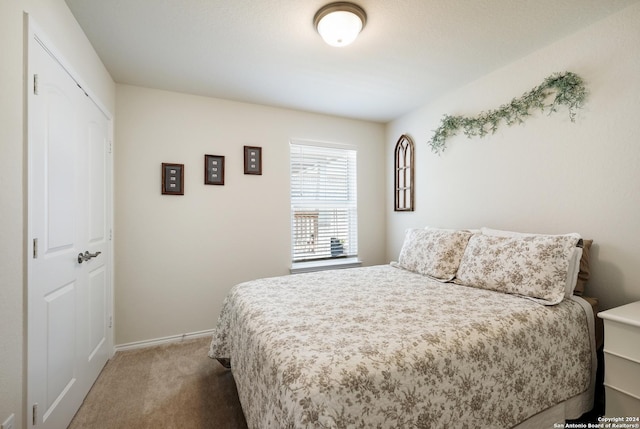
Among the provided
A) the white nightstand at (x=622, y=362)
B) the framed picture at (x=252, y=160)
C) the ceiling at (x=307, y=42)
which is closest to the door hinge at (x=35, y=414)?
the ceiling at (x=307, y=42)

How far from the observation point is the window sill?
3.28 meters

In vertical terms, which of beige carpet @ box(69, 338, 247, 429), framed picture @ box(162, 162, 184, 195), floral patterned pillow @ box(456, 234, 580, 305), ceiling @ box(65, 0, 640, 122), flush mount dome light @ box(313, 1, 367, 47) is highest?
ceiling @ box(65, 0, 640, 122)

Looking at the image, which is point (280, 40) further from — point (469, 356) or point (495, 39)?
point (469, 356)

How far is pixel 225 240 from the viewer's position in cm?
299

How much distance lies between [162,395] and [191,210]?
160cm

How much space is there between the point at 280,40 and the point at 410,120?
199 cm

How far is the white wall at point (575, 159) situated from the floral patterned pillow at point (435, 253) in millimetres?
446

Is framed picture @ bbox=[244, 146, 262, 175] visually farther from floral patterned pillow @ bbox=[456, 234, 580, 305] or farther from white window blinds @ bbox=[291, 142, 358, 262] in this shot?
floral patterned pillow @ bbox=[456, 234, 580, 305]

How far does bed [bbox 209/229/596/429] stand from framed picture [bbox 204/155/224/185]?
134 cm

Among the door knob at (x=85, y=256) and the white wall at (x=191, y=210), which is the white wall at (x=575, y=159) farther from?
the door knob at (x=85, y=256)

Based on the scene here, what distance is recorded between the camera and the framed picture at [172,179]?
8.99ft

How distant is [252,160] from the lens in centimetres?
310

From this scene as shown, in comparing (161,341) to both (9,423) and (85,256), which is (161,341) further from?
(9,423)

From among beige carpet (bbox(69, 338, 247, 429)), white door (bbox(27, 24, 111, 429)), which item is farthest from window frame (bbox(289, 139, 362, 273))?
white door (bbox(27, 24, 111, 429))
